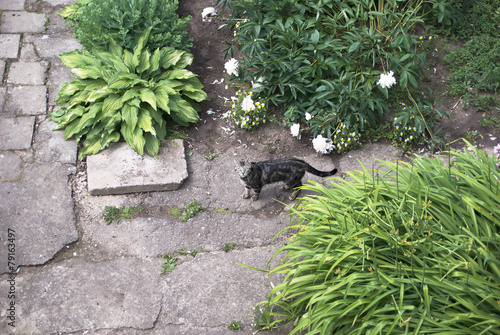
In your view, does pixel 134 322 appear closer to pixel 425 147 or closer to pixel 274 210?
pixel 274 210

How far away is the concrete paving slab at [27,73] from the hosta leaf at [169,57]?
5.11 ft

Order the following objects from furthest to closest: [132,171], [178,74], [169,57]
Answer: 1. [169,57]
2. [178,74]
3. [132,171]

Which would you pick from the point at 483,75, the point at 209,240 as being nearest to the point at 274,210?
the point at 209,240

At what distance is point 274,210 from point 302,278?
1.38 metres

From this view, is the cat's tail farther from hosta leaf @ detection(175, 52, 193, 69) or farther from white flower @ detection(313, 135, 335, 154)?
hosta leaf @ detection(175, 52, 193, 69)

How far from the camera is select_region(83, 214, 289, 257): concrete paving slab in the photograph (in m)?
4.02

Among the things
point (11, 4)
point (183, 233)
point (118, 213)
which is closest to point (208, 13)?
point (11, 4)

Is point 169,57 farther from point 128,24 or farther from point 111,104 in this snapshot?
point 111,104

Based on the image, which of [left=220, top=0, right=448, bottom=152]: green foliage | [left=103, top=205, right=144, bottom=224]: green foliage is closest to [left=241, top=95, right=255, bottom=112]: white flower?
[left=220, top=0, right=448, bottom=152]: green foliage

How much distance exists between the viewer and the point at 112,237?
13.4ft

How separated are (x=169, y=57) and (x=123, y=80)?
658mm

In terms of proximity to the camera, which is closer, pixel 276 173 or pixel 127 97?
pixel 276 173

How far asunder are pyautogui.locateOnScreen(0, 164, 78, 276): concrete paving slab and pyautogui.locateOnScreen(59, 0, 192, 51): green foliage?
5.32ft

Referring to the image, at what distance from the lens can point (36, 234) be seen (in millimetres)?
4008
